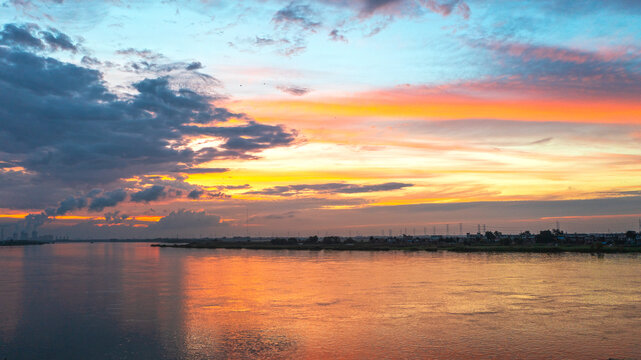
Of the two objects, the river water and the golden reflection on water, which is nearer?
the river water

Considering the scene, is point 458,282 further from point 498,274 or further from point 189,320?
point 189,320

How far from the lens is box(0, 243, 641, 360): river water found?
21828 mm

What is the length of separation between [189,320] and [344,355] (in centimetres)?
1158

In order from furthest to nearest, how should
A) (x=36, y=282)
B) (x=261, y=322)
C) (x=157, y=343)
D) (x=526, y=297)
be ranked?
1. (x=36, y=282)
2. (x=526, y=297)
3. (x=261, y=322)
4. (x=157, y=343)

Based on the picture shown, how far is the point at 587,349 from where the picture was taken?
70.4 feet

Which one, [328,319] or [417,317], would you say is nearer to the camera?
[328,319]

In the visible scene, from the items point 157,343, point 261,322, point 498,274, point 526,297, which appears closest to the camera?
point 157,343

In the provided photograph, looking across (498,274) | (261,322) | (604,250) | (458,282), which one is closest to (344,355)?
(261,322)

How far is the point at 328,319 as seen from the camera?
2838cm

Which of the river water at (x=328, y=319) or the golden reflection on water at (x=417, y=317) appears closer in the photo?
the river water at (x=328, y=319)

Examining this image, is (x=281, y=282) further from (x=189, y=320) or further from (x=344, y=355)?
(x=344, y=355)

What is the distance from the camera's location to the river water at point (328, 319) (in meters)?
21.8

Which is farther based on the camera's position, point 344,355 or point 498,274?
point 498,274

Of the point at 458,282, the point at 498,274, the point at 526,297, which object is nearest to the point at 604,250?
the point at 498,274
